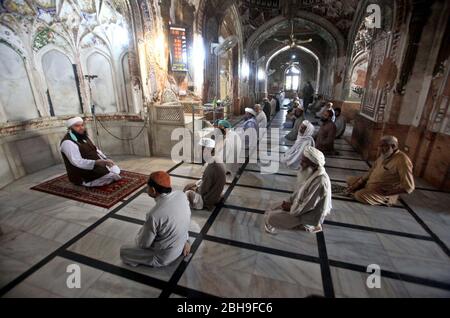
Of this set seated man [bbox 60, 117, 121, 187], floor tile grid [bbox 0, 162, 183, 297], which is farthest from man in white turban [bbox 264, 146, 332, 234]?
seated man [bbox 60, 117, 121, 187]

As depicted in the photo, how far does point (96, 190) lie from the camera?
4.19 metres

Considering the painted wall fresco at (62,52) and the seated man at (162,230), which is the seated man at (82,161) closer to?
the painted wall fresco at (62,52)

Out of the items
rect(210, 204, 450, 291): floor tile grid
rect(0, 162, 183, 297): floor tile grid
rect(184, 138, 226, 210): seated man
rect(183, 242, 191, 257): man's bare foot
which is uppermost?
rect(184, 138, 226, 210): seated man

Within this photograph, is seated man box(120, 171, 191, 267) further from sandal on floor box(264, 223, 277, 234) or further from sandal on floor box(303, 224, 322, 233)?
sandal on floor box(303, 224, 322, 233)

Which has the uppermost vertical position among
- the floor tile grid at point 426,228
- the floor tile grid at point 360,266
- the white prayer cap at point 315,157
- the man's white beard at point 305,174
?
the white prayer cap at point 315,157

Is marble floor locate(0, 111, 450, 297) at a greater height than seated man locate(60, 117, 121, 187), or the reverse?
seated man locate(60, 117, 121, 187)

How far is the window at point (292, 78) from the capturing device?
2723 centimetres

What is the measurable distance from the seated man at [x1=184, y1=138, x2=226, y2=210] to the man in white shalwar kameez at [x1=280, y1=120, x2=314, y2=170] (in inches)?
103

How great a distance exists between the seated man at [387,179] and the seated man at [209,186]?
244 cm

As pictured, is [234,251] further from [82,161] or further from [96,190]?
[82,161]

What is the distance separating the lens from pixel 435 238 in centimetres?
299

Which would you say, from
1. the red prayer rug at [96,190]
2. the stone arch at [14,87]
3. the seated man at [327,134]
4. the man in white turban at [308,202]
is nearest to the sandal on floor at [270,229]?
the man in white turban at [308,202]

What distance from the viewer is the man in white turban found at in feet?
8.56

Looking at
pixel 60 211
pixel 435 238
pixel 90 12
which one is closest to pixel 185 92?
pixel 90 12
